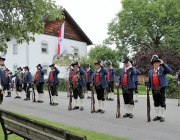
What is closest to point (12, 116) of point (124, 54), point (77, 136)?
point (77, 136)

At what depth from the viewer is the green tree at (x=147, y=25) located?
3406cm

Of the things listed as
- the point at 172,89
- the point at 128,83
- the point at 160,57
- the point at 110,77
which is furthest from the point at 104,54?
the point at 128,83

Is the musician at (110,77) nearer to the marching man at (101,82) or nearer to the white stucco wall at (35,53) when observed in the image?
the marching man at (101,82)

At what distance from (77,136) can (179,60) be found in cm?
2381

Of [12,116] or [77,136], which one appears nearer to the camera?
[77,136]

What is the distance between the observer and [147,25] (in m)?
36.0

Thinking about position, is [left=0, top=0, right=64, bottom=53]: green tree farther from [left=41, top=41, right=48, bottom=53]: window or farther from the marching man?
[left=41, top=41, right=48, bottom=53]: window

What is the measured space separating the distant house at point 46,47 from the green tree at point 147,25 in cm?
593

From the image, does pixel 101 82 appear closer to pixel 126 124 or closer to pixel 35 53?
pixel 126 124

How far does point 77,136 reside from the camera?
3213 mm

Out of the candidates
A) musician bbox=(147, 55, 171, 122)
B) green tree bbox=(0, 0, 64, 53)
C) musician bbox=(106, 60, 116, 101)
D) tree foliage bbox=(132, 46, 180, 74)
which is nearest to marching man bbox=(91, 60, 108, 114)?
musician bbox=(147, 55, 171, 122)

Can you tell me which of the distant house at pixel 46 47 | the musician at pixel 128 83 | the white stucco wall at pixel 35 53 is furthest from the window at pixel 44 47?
the musician at pixel 128 83

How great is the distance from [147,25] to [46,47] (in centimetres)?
1459

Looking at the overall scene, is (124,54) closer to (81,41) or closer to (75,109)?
(81,41)
